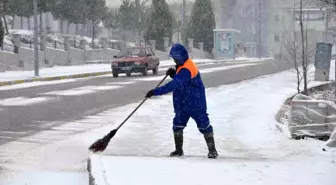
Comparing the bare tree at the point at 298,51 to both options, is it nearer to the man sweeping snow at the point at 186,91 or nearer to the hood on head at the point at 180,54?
the man sweeping snow at the point at 186,91

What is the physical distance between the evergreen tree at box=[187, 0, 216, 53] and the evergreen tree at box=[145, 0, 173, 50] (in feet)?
21.3

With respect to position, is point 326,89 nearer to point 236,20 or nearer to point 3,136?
point 3,136

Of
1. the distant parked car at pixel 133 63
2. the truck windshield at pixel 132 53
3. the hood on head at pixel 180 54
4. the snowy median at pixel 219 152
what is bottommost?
the snowy median at pixel 219 152

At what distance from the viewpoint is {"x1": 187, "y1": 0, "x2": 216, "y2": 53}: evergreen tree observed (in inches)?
2419

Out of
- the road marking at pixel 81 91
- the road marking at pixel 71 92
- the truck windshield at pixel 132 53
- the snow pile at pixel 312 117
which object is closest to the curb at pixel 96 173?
the snow pile at pixel 312 117

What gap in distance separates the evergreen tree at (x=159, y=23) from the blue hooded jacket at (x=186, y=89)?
47633 mm

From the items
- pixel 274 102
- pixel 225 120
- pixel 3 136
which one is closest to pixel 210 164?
pixel 3 136

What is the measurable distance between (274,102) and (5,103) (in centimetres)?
708

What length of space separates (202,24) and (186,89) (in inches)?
2196

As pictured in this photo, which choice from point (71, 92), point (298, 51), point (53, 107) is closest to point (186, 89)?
point (53, 107)

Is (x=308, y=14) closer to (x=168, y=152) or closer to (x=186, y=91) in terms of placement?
(x=168, y=152)

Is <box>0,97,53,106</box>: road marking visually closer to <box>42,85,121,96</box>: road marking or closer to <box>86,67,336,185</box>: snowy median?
<box>42,85,121,96</box>: road marking

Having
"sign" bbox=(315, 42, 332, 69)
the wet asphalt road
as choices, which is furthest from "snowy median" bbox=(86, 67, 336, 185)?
"sign" bbox=(315, 42, 332, 69)

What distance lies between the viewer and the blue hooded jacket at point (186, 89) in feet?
24.1
